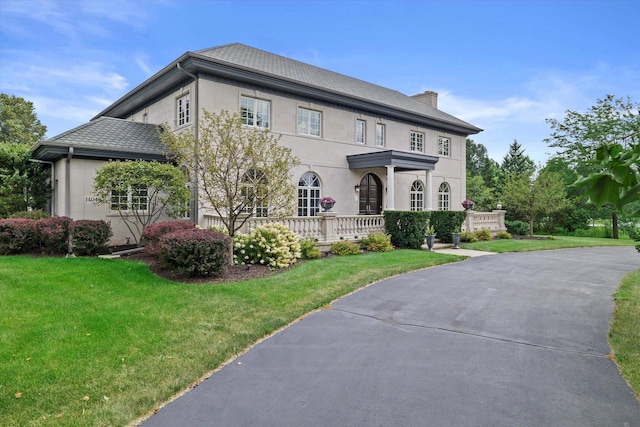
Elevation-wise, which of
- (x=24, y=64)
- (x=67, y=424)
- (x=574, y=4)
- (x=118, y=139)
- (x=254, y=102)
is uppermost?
(x=24, y=64)

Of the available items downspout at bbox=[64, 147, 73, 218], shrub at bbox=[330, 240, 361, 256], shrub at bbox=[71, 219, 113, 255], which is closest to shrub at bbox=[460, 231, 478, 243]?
shrub at bbox=[330, 240, 361, 256]

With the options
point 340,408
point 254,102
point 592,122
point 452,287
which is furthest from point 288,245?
point 592,122

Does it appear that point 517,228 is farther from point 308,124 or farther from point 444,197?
point 308,124

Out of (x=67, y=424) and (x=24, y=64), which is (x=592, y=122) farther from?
(x=24, y=64)

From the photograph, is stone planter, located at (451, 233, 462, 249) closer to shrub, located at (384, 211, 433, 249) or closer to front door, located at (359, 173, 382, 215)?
shrub, located at (384, 211, 433, 249)

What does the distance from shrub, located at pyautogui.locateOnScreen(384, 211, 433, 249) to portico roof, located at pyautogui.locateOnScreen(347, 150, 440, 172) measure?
8.24ft

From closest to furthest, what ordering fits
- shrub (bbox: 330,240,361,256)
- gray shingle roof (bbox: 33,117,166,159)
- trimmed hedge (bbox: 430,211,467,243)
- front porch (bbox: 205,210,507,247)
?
1. front porch (bbox: 205,210,507,247)
2. shrub (bbox: 330,240,361,256)
3. gray shingle roof (bbox: 33,117,166,159)
4. trimmed hedge (bbox: 430,211,467,243)

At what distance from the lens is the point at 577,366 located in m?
4.22

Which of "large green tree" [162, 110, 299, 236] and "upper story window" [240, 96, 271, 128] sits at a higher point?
"upper story window" [240, 96, 271, 128]

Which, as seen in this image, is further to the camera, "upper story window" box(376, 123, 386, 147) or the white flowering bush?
"upper story window" box(376, 123, 386, 147)

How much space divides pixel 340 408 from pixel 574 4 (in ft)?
38.6

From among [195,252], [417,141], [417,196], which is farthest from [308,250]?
[417,141]

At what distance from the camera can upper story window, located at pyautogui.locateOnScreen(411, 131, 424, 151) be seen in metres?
20.3

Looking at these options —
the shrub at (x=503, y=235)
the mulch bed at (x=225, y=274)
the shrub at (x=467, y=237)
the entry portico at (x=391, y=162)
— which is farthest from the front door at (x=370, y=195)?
the mulch bed at (x=225, y=274)
